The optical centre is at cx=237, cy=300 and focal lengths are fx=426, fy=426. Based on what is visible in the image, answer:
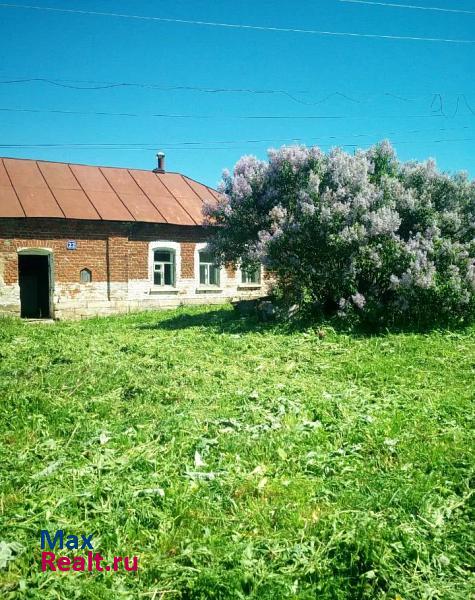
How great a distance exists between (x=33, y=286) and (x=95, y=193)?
190 inches

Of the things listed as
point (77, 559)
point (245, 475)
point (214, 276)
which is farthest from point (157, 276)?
point (77, 559)

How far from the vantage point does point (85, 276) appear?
1722cm

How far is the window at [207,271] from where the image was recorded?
1986 cm

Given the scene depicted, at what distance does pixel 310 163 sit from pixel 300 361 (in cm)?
657

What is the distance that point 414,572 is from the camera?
2.75 meters

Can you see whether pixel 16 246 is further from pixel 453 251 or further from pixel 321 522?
pixel 321 522

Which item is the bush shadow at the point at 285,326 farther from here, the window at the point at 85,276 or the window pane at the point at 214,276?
the window pane at the point at 214,276

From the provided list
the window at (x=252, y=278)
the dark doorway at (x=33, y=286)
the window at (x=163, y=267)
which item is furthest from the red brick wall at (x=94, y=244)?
the window at (x=252, y=278)

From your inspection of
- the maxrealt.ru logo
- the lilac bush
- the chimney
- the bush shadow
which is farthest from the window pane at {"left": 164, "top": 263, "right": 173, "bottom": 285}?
the maxrealt.ru logo

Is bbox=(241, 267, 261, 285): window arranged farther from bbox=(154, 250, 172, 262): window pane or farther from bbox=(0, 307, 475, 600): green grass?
bbox=(0, 307, 475, 600): green grass

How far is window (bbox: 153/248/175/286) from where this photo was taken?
18922mm

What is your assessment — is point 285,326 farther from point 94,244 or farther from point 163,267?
point 94,244

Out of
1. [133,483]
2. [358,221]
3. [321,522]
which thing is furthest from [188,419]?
[358,221]

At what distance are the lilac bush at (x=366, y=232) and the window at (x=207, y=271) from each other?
6.84m
